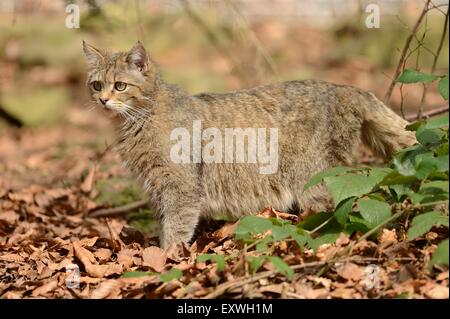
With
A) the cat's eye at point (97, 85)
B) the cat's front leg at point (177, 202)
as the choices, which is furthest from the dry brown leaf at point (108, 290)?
the cat's eye at point (97, 85)

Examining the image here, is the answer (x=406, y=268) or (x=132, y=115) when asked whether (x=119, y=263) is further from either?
(x=406, y=268)

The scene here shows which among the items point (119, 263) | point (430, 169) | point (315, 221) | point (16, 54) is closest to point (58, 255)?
point (119, 263)

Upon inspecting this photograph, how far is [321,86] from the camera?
545 cm

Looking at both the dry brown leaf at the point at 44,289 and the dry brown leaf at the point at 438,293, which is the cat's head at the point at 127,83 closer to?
the dry brown leaf at the point at 44,289

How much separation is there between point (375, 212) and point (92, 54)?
273cm

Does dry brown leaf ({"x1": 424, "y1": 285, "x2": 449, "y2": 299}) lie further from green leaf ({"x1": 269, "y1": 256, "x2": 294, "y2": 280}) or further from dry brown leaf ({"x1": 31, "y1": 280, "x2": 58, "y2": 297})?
dry brown leaf ({"x1": 31, "y1": 280, "x2": 58, "y2": 297})

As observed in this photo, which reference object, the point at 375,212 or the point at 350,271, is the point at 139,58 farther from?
the point at 350,271

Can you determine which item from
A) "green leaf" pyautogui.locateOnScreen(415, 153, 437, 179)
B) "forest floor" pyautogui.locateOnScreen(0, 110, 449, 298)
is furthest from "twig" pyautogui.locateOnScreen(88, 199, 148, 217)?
"green leaf" pyautogui.locateOnScreen(415, 153, 437, 179)

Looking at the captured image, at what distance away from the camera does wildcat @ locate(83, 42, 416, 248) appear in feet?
16.6

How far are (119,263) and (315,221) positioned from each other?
1343 millimetres

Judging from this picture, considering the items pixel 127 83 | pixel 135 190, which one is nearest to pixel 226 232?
pixel 127 83

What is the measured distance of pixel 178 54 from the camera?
12.9 meters

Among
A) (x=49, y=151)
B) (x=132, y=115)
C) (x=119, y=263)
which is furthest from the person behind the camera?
(x=49, y=151)

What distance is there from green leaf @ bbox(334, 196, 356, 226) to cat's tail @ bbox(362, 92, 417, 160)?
1.49 metres
